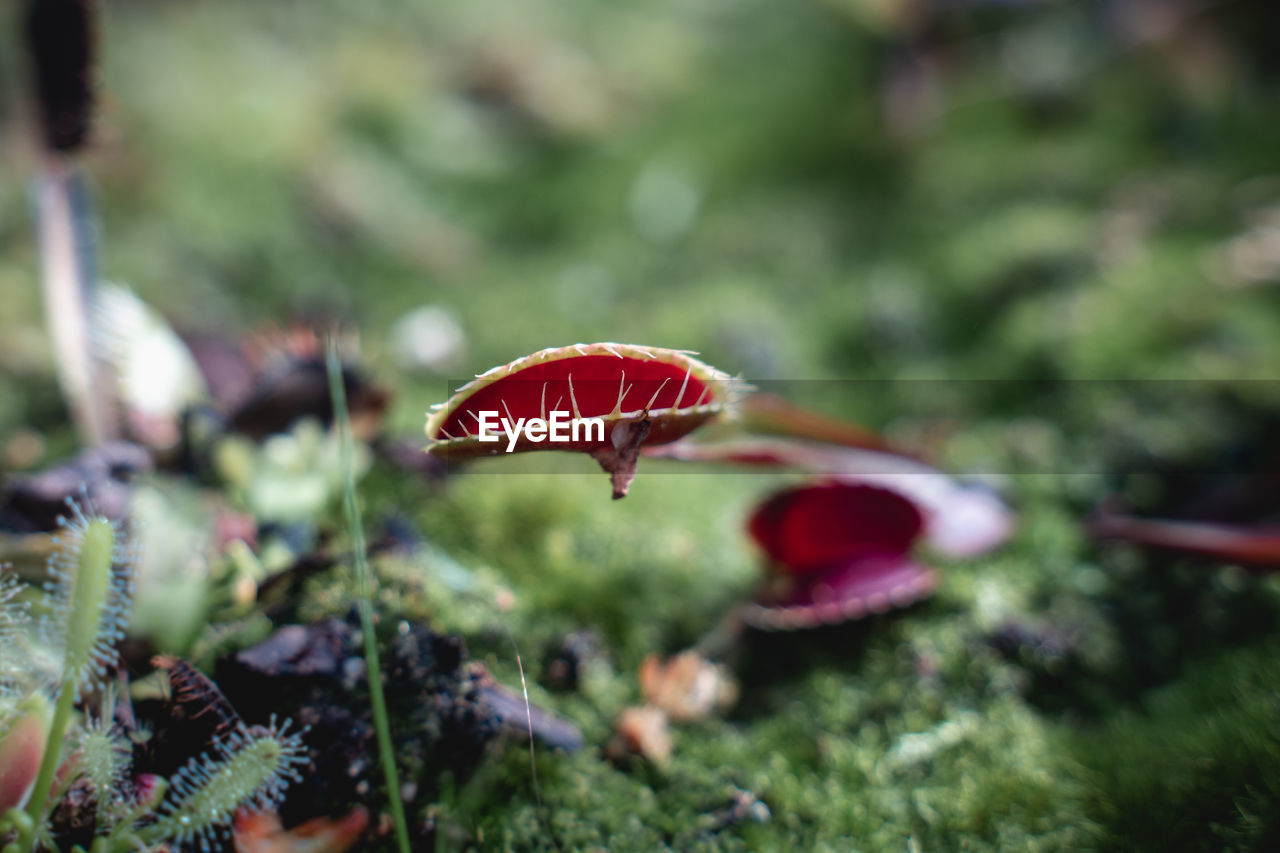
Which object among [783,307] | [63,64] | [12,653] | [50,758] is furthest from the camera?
[783,307]

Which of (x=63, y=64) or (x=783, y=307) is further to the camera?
(x=783, y=307)

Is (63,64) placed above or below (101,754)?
above

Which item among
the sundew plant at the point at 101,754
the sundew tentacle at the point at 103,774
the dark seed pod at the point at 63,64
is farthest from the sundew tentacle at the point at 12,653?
the dark seed pod at the point at 63,64

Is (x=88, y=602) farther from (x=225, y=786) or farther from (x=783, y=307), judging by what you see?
(x=783, y=307)

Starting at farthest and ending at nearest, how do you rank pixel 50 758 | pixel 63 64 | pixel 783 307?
pixel 783 307 < pixel 63 64 < pixel 50 758

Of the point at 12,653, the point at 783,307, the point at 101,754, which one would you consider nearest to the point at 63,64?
the point at 12,653
